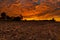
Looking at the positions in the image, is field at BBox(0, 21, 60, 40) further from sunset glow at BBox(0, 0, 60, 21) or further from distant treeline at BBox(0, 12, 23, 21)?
sunset glow at BBox(0, 0, 60, 21)

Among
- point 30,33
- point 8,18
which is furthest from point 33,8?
point 30,33

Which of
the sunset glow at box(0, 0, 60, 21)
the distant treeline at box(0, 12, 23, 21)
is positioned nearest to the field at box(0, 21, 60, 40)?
the distant treeline at box(0, 12, 23, 21)

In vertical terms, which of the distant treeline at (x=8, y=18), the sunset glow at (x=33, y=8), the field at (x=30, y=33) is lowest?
the field at (x=30, y=33)

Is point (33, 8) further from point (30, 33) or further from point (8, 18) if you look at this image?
point (30, 33)

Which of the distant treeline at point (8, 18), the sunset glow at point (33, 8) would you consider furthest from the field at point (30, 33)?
the sunset glow at point (33, 8)

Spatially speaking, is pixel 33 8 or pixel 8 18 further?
pixel 33 8

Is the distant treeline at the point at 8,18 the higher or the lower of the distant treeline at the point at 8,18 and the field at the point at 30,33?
the higher

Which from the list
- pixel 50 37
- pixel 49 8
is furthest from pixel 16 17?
pixel 50 37

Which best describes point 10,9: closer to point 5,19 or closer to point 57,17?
point 5,19

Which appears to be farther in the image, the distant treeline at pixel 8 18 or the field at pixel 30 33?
the distant treeline at pixel 8 18

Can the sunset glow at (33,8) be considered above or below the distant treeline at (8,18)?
above

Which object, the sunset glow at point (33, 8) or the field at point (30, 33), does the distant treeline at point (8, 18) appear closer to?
the sunset glow at point (33, 8)

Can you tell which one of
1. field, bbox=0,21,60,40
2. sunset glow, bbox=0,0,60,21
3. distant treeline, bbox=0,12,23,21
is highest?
sunset glow, bbox=0,0,60,21

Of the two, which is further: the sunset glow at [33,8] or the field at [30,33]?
the sunset glow at [33,8]
